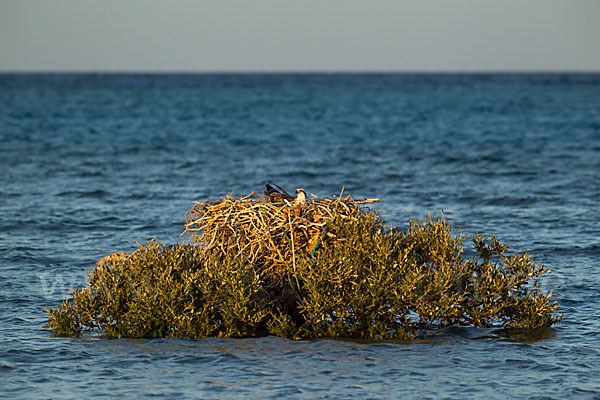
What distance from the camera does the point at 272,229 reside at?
11.6 meters

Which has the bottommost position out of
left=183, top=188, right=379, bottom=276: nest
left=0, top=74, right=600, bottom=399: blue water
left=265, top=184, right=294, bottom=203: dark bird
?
left=0, top=74, right=600, bottom=399: blue water

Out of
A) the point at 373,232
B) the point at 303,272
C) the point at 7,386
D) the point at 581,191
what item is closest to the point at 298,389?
the point at 303,272

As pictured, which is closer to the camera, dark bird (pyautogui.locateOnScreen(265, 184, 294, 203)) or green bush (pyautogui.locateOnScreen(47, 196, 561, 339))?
green bush (pyautogui.locateOnScreen(47, 196, 561, 339))

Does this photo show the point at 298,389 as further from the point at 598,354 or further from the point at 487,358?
the point at 598,354

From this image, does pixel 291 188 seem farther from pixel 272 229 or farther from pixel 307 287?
pixel 307 287

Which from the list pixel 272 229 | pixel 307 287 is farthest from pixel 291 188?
pixel 307 287

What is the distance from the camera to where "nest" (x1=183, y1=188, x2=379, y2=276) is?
11734 millimetres

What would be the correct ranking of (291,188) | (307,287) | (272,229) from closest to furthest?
(307,287), (272,229), (291,188)

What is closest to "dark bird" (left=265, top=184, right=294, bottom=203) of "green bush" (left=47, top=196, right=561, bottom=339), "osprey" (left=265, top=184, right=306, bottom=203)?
"osprey" (left=265, top=184, right=306, bottom=203)

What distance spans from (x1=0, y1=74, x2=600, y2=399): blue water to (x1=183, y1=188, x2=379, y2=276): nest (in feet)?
4.14

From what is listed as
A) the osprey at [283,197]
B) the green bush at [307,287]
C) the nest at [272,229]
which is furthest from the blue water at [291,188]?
the osprey at [283,197]

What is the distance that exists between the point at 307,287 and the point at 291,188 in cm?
1841

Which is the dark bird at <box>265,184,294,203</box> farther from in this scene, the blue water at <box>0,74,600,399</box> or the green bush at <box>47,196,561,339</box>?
the blue water at <box>0,74,600,399</box>

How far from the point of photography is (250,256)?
467 inches
